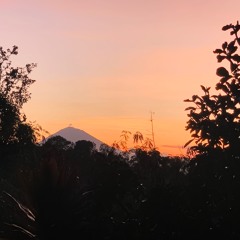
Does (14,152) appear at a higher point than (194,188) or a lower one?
higher

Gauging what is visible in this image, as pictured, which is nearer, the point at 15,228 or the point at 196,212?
the point at 196,212

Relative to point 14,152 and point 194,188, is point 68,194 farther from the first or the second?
point 14,152

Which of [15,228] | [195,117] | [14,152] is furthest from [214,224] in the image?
[14,152]

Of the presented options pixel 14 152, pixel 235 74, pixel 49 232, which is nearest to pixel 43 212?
pixel 49 232

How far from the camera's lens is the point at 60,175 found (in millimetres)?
6551

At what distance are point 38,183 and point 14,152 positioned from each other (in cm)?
2232

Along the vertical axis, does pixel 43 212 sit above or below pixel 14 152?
below

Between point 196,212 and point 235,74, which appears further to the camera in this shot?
point 235,74

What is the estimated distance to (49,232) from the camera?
647cm

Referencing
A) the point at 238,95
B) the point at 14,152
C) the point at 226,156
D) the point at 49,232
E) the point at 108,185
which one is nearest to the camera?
the point at 226,156

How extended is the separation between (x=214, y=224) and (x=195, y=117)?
55.5 inches

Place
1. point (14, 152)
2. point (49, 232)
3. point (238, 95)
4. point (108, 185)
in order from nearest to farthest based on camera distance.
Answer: point (238, 95) → point (49, 232) → point (108, 185) → point (14, 152)

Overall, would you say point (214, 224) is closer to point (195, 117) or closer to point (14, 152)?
point (195, 117)

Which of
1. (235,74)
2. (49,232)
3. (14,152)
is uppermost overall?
(14,152)
